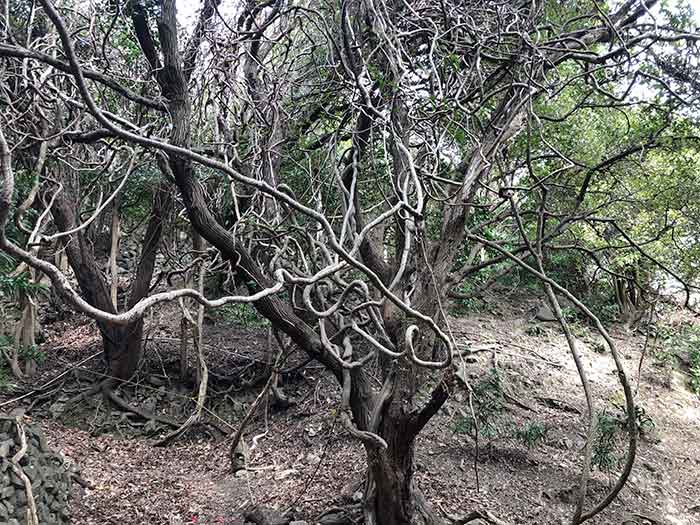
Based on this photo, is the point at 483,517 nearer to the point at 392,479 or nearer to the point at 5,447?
the point at 392,479

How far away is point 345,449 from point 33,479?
2.26 metres

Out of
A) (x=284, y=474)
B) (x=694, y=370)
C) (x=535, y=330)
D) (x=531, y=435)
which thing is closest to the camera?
(x=531, y=435)

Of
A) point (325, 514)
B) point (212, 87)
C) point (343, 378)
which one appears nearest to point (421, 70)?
point (212, 87)

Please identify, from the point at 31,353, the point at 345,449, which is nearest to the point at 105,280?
the point at 31,353

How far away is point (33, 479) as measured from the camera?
3.12 meters

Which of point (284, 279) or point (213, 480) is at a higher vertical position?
point (284, 279)

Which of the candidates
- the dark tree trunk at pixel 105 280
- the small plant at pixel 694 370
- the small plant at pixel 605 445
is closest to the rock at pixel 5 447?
the dark tree trunk at pixel 105 280

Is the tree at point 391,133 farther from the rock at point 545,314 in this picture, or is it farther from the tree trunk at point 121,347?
the rock at point 545,314

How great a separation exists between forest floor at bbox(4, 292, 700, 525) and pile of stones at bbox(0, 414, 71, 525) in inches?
8.1

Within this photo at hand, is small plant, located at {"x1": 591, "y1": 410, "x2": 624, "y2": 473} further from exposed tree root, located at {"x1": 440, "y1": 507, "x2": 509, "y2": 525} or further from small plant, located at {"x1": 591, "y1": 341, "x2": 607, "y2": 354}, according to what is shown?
small plant, located at {"x1": 591, "y1": 341, "x2": 607, "y2": 354}

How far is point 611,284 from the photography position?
7.14 m

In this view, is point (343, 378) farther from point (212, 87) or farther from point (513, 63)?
point (212, 87)

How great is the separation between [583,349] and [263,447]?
14.1 feet

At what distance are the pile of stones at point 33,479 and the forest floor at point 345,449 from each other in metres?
0.21
